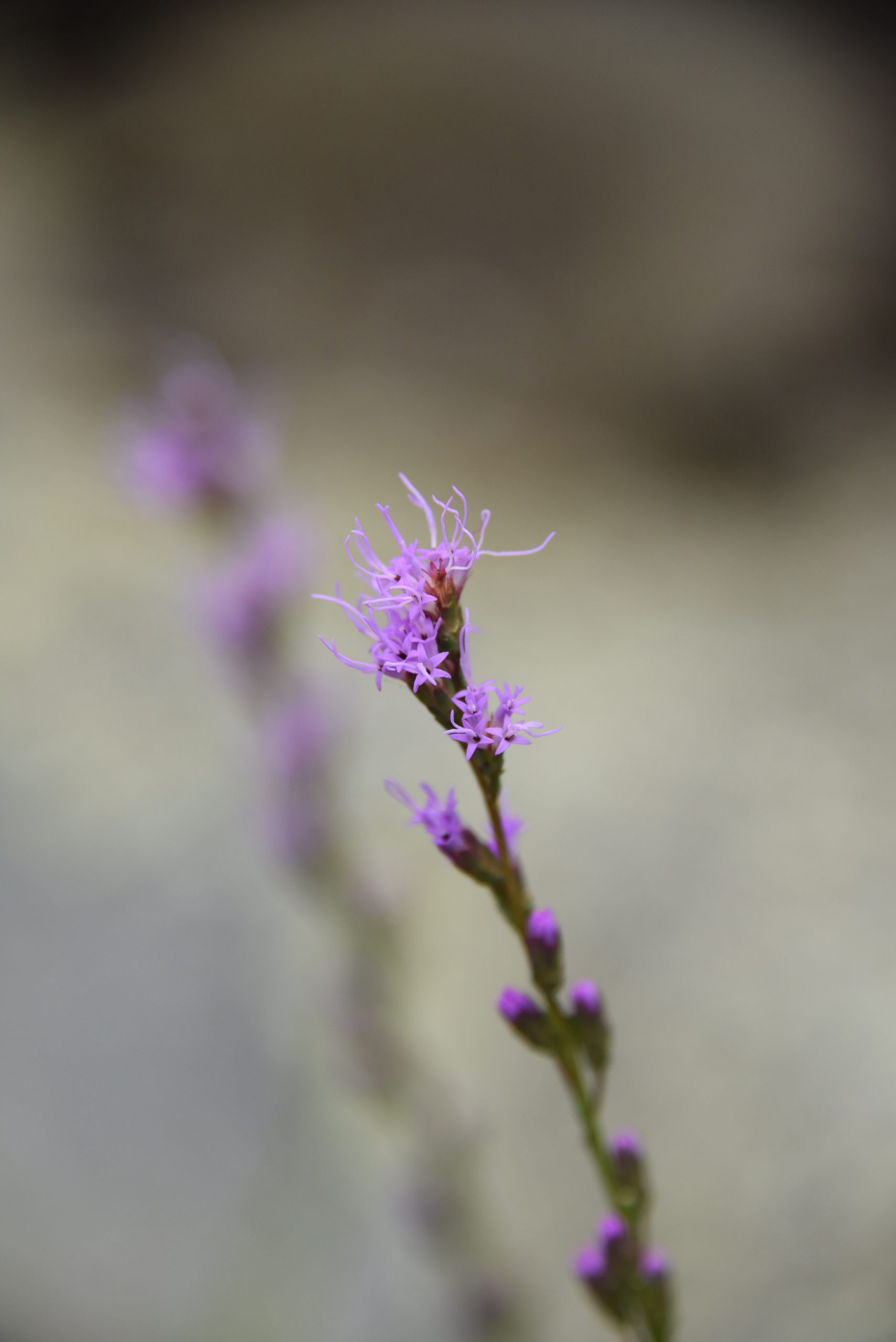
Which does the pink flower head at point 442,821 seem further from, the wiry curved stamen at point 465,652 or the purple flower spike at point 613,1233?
the purple flower spike at point 613,1233

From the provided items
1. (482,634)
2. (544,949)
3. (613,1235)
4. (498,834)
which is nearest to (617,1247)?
(613,1235)

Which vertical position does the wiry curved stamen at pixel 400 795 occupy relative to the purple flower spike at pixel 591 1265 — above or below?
above

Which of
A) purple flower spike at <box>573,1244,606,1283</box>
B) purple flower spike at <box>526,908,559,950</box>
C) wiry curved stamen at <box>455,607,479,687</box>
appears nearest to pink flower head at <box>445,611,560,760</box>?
wiry curved stamen at <box>455,607,479,687</box>

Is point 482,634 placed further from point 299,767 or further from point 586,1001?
point 586,1001

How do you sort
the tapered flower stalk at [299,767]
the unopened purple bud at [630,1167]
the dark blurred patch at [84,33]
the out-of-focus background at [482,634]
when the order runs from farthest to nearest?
the dark blurred patch at [84,33], the out-of-focus background at [482,634], the tapered flower stalk at [299,767], the unopened purple bud at [630,1167]

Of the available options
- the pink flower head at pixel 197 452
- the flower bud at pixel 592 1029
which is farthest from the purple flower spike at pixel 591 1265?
the pink flower head at pixel 197 452
